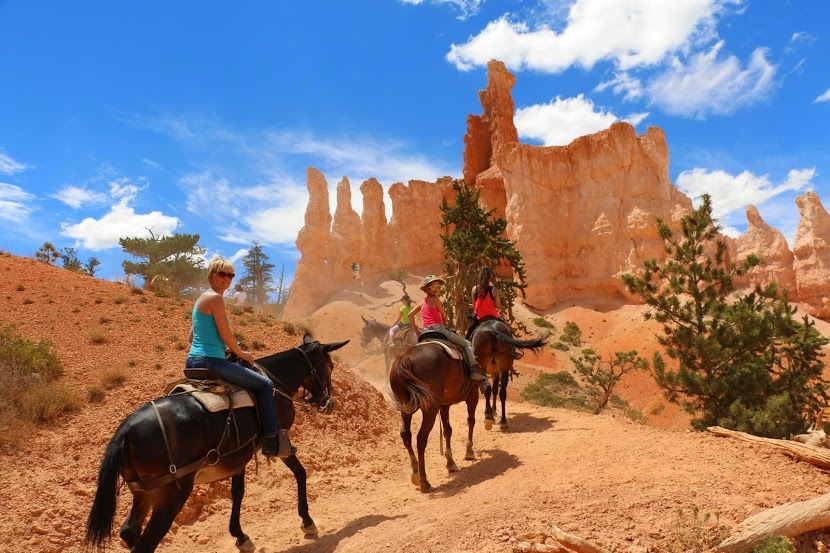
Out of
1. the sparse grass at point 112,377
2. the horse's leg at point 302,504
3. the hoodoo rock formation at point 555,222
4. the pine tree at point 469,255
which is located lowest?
the horse's leg at point 302,504

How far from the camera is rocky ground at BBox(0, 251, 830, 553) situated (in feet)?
16.1

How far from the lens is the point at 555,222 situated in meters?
49.4

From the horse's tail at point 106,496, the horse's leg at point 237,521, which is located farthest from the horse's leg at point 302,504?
the horse's tail at point 106,496

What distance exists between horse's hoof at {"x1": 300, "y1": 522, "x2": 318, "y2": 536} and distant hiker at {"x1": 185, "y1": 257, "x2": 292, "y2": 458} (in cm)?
125

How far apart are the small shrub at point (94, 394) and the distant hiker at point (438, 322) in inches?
213

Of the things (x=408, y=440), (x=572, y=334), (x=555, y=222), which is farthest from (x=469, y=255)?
(x=555, y=222)

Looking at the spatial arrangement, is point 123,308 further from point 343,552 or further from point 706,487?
point 706,487

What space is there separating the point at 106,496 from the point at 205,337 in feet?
5.61

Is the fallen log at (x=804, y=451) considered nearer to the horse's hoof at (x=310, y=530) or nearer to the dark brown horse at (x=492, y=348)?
the dark brown horse at (x=492, y=348)

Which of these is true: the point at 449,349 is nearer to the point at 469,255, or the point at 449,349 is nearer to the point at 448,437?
the point at 448,437

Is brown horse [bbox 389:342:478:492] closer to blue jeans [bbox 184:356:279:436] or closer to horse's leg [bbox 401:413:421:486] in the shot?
horse's leg [bbox 401:413:421:486]

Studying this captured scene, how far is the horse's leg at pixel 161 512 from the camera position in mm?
4578

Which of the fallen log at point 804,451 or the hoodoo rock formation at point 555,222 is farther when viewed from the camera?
the hoodoo rock formation at point 555,222

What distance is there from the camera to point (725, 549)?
4359 millimetres
